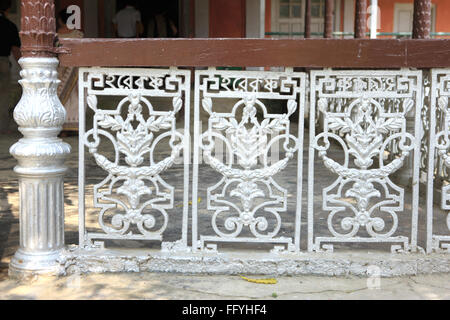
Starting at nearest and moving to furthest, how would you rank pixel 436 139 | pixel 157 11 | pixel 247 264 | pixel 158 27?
pixel 247 264 → pixel 436 139 → pixel 158 27 → pixel 157 11

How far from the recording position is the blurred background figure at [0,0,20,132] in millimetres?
9070

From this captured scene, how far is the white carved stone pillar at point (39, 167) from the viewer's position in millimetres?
3582

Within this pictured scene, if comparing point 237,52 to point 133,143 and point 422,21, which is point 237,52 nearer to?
point 133,143

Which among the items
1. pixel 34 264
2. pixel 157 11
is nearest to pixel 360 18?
pixel 34 264

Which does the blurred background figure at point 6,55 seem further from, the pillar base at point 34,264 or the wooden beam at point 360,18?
the pillar base at point 34,264

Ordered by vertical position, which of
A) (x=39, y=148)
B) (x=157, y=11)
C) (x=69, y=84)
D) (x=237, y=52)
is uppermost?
(x=157, y=11)

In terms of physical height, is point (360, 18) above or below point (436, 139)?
above

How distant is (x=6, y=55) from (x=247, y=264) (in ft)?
22.6

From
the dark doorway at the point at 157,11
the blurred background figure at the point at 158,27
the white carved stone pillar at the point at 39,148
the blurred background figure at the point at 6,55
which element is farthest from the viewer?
the dark doorway at the point at 157,11

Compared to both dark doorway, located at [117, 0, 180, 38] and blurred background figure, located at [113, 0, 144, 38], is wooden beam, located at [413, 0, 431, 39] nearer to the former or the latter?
blurred background figure, located at [113, 0, 144, 38]

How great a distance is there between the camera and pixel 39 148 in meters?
3.58

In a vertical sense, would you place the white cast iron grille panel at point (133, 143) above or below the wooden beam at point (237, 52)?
below

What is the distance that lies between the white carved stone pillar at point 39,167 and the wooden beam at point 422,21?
3.53 metres

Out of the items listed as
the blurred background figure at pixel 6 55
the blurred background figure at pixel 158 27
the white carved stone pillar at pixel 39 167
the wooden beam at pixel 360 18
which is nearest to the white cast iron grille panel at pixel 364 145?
the white carved stone pillar at pixel 39 167
